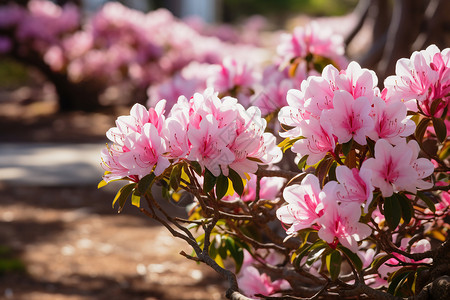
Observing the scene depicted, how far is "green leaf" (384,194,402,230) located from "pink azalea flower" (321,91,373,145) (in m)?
0.13

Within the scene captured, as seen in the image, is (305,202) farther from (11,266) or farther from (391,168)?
(11,266)

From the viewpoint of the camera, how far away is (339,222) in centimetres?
152

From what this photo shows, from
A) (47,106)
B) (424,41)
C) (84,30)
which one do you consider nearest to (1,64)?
(47,106)

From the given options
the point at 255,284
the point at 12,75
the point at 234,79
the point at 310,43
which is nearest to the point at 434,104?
the point at 255,284

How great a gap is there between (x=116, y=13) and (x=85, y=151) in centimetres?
150

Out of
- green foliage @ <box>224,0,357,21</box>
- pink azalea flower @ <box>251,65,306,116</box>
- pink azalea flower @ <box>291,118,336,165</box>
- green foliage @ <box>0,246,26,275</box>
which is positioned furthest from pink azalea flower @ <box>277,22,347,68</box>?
green foliage @ <box>224,0,357,21</box>

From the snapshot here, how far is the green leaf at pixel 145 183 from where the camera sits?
160cm

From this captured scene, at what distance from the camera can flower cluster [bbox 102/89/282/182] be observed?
5.17 ft

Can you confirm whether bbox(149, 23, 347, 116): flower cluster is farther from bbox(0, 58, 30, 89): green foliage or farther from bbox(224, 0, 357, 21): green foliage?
bbox(224, 0, 357, 21): green foliage

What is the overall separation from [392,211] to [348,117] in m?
0.21

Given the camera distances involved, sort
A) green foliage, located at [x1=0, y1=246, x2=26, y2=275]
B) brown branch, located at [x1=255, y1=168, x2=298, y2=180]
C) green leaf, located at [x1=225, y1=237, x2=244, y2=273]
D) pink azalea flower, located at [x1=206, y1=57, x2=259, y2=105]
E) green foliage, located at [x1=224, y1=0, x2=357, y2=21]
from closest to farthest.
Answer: brown branch, located at [x1=255, y1=168, x2=298, y2=180] → green leaf, located at [x1=225, y1=237, x2=244, y2=273] → pink azalea flower, located at [x1=206, y1=57, x2=259, y2=105] → green foliage, located at [x1=0, y1=246, x2=26, y2=275] → green foliage, located at [x1=224, y1=0, x2=357, y2=21]

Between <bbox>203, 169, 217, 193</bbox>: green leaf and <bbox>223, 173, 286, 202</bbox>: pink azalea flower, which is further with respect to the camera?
<bbox>223, 173, 286, 202</bbox>: pink azalea flower

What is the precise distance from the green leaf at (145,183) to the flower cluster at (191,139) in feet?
0.04

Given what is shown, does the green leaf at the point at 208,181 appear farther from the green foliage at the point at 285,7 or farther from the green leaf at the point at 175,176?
the green foliage at the point at 285,7
